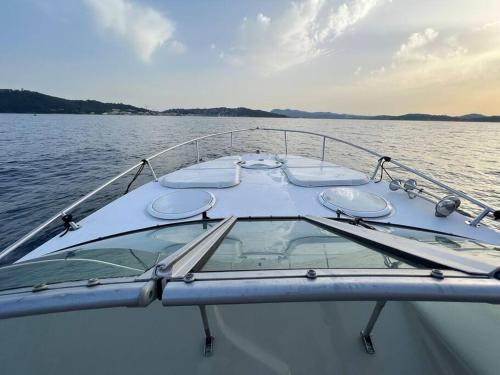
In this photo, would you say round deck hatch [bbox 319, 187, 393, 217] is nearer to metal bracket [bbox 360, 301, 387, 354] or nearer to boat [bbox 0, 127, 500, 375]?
boat [bbox 0, 127, 500, 375]

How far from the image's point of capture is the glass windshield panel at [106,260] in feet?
3.61

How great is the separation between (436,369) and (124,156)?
55.4 feet

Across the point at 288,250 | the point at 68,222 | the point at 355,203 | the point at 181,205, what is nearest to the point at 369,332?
the point at 288,250

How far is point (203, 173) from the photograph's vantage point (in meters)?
5.29

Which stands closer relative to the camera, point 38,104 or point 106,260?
point 106,260

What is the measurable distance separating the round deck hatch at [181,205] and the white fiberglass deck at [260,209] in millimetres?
97

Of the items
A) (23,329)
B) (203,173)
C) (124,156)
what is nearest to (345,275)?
(23,329)

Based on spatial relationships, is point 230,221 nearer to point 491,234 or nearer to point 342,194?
point 342,194

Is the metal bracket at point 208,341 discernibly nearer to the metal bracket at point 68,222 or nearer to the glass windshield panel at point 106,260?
the glass windshield panel at point 106,260

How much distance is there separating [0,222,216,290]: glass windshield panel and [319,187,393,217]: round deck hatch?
1.96 meters

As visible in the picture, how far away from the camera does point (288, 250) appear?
1.86 meters

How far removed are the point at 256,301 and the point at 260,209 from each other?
293 cm

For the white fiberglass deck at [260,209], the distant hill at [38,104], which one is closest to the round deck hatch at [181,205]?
the white fiberglass deck at [260,209]

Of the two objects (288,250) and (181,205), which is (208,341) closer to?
(288,250)
